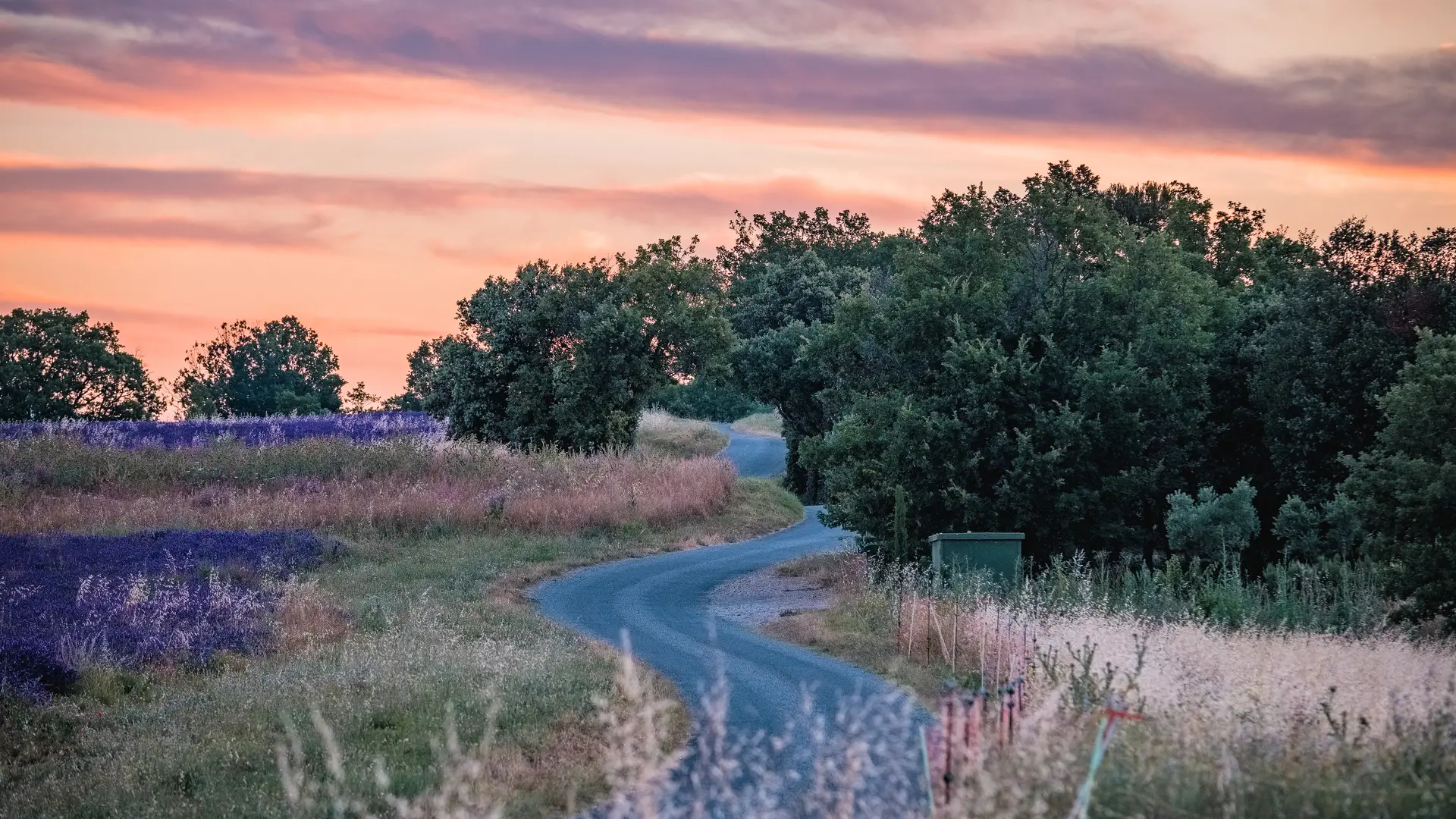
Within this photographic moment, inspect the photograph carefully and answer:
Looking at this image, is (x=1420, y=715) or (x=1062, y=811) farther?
(x=1420, y=715)

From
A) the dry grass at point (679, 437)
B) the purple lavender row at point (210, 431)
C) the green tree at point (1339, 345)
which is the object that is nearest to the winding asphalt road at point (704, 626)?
the green tree at point (1339, 345)

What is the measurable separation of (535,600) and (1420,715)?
57.9ft

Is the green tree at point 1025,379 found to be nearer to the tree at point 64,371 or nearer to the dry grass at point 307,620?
the dry grass at point 307,620

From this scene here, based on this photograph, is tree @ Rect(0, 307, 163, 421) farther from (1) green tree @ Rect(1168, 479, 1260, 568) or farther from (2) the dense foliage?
(1) green tree @ Rect(1168, 479, 1260, 568)

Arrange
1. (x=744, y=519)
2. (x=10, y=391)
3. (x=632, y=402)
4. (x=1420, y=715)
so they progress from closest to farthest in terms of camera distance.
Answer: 1. (x=1420, y=715)
2. (x=744, y=519)
3. (x=632, y=402)
4. (x=10, y=391)

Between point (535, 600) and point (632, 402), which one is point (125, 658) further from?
point (632, 402)

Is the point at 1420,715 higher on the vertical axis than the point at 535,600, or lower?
higher

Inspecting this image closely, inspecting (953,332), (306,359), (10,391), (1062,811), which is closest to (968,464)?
(953,332)

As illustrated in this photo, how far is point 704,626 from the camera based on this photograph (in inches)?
890

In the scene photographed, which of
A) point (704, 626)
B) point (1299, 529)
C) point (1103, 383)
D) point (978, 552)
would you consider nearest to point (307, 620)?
point (704, 626)

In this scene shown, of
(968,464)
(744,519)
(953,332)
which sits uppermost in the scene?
(953,332)

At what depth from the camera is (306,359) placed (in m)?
90.2

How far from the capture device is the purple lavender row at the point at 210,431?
41562 mm

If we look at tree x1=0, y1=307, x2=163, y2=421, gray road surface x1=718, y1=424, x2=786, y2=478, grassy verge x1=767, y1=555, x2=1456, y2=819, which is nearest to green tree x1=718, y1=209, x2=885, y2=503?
gray road surface x1=718, y1=424, x2=786, y2=478
